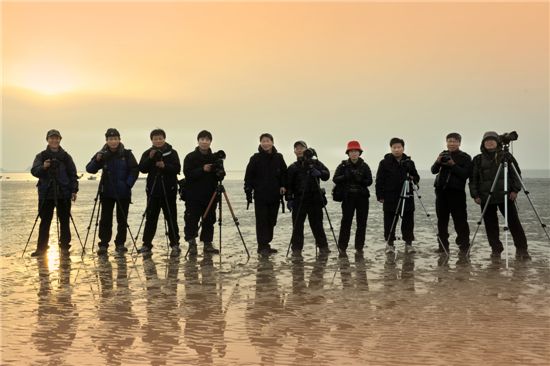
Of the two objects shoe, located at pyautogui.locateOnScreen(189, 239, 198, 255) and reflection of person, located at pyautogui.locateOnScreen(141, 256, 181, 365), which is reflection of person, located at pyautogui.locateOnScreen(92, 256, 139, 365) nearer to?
reflection of person, located at pyautogui.locateOnScreen(141, 256, 181, 365)

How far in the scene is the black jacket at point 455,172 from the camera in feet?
30.5

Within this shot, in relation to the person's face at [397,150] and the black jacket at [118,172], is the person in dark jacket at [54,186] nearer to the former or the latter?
the black jacket at [118,172]

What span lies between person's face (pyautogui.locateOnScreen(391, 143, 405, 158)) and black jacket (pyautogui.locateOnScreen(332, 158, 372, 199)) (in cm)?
53

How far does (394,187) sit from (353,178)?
74 cm

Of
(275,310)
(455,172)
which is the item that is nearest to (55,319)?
(275,310)

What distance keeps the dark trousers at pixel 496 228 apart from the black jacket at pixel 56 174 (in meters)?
7.15

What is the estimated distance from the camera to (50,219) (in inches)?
378

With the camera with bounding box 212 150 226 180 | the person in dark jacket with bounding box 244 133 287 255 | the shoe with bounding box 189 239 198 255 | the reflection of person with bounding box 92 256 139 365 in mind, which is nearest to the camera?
the reflection of person with bounding box 92 256 139 365

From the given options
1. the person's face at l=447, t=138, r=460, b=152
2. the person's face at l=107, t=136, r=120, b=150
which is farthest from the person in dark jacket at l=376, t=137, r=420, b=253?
the person's face at l=107, t=136, r=120, b=150

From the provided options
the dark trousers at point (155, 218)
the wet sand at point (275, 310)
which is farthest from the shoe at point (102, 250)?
the dark trousers at point (155, 218)

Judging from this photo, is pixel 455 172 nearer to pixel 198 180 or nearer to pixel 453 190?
pixel 453 190

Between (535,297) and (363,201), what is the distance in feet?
12.9

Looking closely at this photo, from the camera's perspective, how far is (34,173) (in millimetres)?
9469

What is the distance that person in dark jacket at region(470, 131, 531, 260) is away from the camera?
892 centimetres
